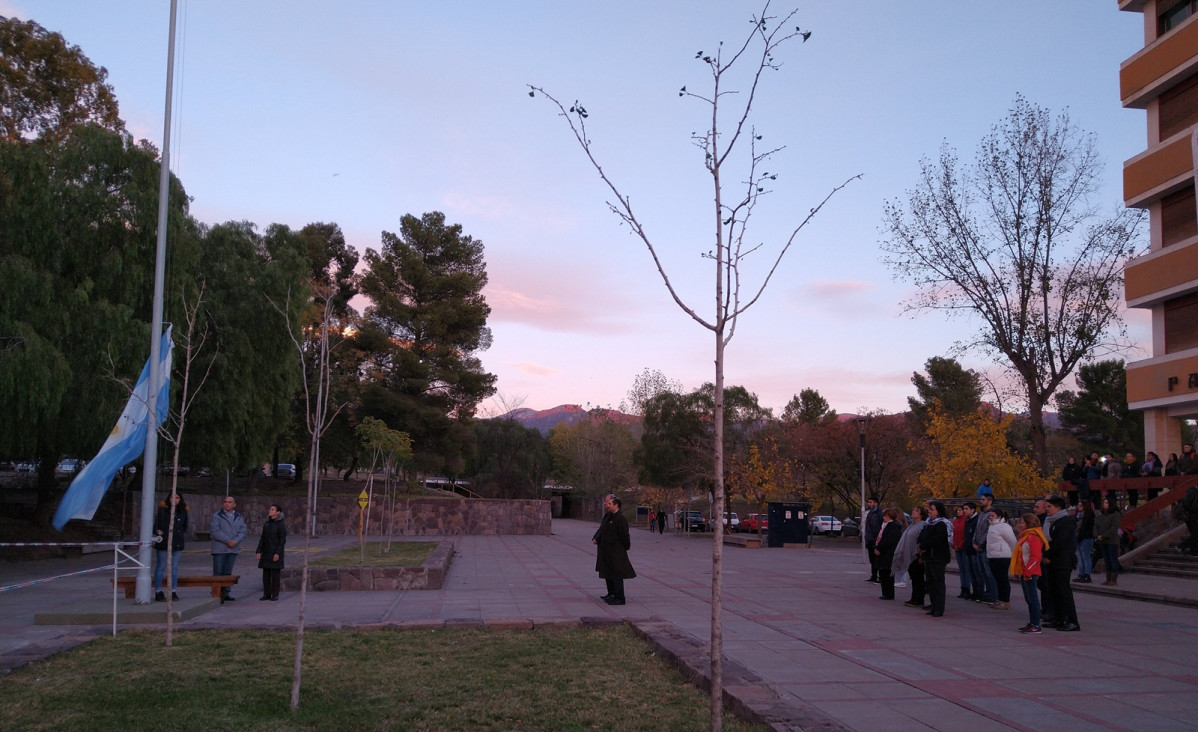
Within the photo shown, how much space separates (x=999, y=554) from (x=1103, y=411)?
46.1 metres

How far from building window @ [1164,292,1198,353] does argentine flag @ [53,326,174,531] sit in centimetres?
2839

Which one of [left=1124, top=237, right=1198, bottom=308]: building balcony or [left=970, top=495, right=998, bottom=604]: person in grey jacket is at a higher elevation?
[left=1124, top=237, right=1198, bottom=308]: building balcony

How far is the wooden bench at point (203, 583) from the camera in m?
13.4

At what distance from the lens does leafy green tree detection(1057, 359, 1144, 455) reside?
5106 centimetres

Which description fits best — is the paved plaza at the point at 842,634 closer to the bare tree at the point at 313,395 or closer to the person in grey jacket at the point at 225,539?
the person in grey jacket at the point at 225,539

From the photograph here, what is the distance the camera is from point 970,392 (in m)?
63.3

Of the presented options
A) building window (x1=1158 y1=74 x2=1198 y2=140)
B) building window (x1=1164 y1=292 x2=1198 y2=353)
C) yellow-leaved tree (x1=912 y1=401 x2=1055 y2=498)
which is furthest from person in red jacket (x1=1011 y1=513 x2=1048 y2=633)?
yellow-leaved tree (x1=912 y1=401 x2=1055 y2=498)

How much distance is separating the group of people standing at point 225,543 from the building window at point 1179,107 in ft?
93.0

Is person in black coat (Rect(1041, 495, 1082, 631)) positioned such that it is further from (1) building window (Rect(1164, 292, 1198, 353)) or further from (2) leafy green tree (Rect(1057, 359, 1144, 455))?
(2) leafy green tree (Rect(1057, 359, 1144, 455))

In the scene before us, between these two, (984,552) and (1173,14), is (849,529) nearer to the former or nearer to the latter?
(1173,14)

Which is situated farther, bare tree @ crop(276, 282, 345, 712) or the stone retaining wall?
the stone retaining wall

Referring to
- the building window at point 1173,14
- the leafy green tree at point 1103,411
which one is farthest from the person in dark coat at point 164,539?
the leafy green tree at point 1103,411

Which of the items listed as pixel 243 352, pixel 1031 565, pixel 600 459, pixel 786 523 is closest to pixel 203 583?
pixel 1031 565

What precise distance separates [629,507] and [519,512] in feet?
128
